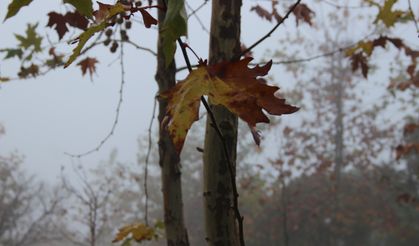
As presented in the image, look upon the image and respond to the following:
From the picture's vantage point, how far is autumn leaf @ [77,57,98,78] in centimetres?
265

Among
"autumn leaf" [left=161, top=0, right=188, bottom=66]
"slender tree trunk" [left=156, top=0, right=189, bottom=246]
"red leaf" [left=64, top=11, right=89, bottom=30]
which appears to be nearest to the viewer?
"autumn leaf" [left=161, top=0, right=188, bottom=66]

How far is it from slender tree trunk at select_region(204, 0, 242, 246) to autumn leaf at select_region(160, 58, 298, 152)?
475mm

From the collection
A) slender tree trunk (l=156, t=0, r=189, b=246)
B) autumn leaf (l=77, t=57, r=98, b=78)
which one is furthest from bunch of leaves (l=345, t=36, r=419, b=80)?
autumn leaf (l=77, t=57, r=98, b=78)

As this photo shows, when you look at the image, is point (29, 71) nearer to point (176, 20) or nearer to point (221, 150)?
point (221, 150)

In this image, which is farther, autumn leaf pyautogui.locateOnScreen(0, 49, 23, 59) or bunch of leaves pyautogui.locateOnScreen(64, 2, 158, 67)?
autumn leaf pyautogui.locateOnScreen(0, 49, 23, 59)

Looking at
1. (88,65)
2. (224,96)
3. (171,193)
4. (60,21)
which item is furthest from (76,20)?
(224,96)

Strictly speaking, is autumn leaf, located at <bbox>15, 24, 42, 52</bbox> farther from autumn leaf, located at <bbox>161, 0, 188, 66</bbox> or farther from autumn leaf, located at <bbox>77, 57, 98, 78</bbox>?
autumn leaf, located at <bbox>161, 0, 188, 66</bbox>

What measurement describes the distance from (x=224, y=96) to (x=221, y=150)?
58 centimetres

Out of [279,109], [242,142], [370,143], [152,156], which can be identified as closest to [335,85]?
[370,143]

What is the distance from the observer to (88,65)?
2.67 m

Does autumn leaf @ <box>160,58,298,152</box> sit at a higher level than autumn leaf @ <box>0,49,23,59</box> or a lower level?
lower

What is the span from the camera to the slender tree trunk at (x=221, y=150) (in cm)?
112

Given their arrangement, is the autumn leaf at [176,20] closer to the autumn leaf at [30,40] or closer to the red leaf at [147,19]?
the red leaf at [147,19]

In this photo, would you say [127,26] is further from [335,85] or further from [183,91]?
[335,85]
